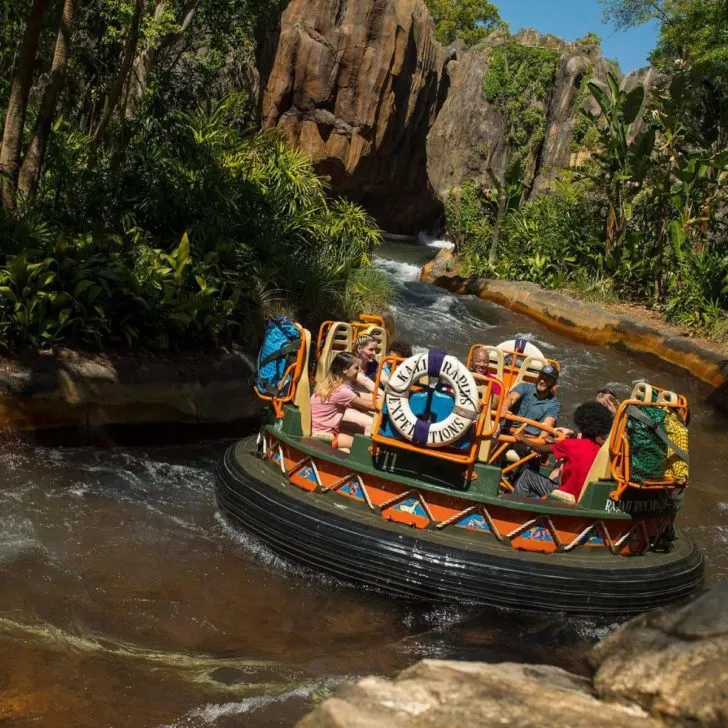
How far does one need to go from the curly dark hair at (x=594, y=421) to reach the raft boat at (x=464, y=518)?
0.67 ft

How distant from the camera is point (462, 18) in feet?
185

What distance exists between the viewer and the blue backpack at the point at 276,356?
6.45 metres

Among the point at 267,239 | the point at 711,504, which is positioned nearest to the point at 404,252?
the point at 267,239

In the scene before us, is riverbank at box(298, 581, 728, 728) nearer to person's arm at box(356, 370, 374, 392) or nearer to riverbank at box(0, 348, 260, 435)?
person's arm at box(356, 370, 374, 392)

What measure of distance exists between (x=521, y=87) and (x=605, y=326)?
57.7 feet

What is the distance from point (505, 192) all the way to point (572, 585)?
52.4 ft

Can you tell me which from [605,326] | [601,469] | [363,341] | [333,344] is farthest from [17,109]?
[605,326]

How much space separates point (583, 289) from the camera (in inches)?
650

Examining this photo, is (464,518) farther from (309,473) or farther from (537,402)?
(537,402)

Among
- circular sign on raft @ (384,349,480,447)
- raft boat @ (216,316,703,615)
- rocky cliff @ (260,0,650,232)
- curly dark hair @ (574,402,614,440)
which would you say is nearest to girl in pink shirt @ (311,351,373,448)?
raft boat @ (216,316,703,615)

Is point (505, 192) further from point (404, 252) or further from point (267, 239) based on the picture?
point (267, 239)

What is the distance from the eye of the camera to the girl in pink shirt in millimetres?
6367

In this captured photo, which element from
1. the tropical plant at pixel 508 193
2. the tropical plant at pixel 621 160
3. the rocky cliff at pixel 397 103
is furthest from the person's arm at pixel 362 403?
the tropical plant at pixel 508 193

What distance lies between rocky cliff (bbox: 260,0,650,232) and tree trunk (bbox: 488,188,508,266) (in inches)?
194
